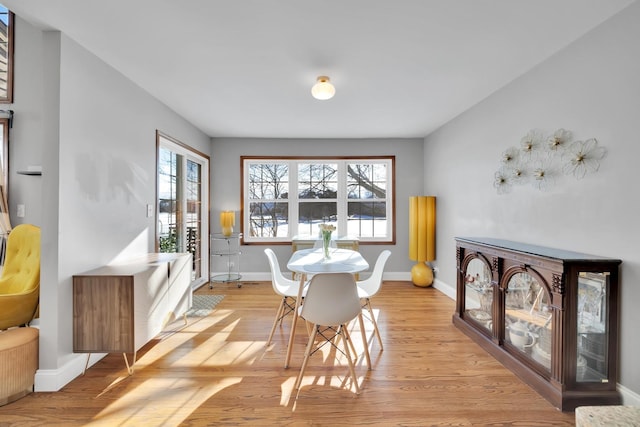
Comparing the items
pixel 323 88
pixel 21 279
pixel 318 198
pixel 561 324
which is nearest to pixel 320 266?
pixel 323 88

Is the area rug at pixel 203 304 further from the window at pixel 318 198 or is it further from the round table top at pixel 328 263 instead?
the round table top at pixel 328 263

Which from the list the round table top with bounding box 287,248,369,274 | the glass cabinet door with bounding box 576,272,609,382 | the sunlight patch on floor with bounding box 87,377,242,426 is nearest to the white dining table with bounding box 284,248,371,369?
the round table top with bounding box 287,248,369,274

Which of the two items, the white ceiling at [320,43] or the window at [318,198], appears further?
the window at [318,198]

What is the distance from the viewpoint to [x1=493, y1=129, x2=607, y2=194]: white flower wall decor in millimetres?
2094

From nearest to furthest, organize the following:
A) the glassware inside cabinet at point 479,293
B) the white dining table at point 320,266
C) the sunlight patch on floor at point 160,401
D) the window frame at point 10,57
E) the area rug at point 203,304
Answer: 1. the sunlight patch on floor at point 160,401
2. the white dining table at point 320,266
3. the window frame at point 10,57
4. the glassware inside cabinet at point 479,293
5. the area rug at point 203,304

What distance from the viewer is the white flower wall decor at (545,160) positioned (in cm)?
209

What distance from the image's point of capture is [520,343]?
2.31m

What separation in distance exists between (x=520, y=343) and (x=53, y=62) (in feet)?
13.5

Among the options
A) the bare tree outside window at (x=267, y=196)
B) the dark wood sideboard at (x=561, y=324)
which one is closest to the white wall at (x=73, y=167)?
the bare tree outside window at (x=267, y=196)

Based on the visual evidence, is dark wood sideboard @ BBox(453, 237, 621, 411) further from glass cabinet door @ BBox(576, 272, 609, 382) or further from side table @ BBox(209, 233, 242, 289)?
side table @ BBox(209, 233, 242, 289)

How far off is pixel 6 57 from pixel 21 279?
2.00 meters

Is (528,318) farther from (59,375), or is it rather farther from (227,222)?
(227,222)

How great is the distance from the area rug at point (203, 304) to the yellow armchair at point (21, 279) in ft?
5.11

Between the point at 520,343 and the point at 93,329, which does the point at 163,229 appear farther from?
Answer: the point at 520,343
